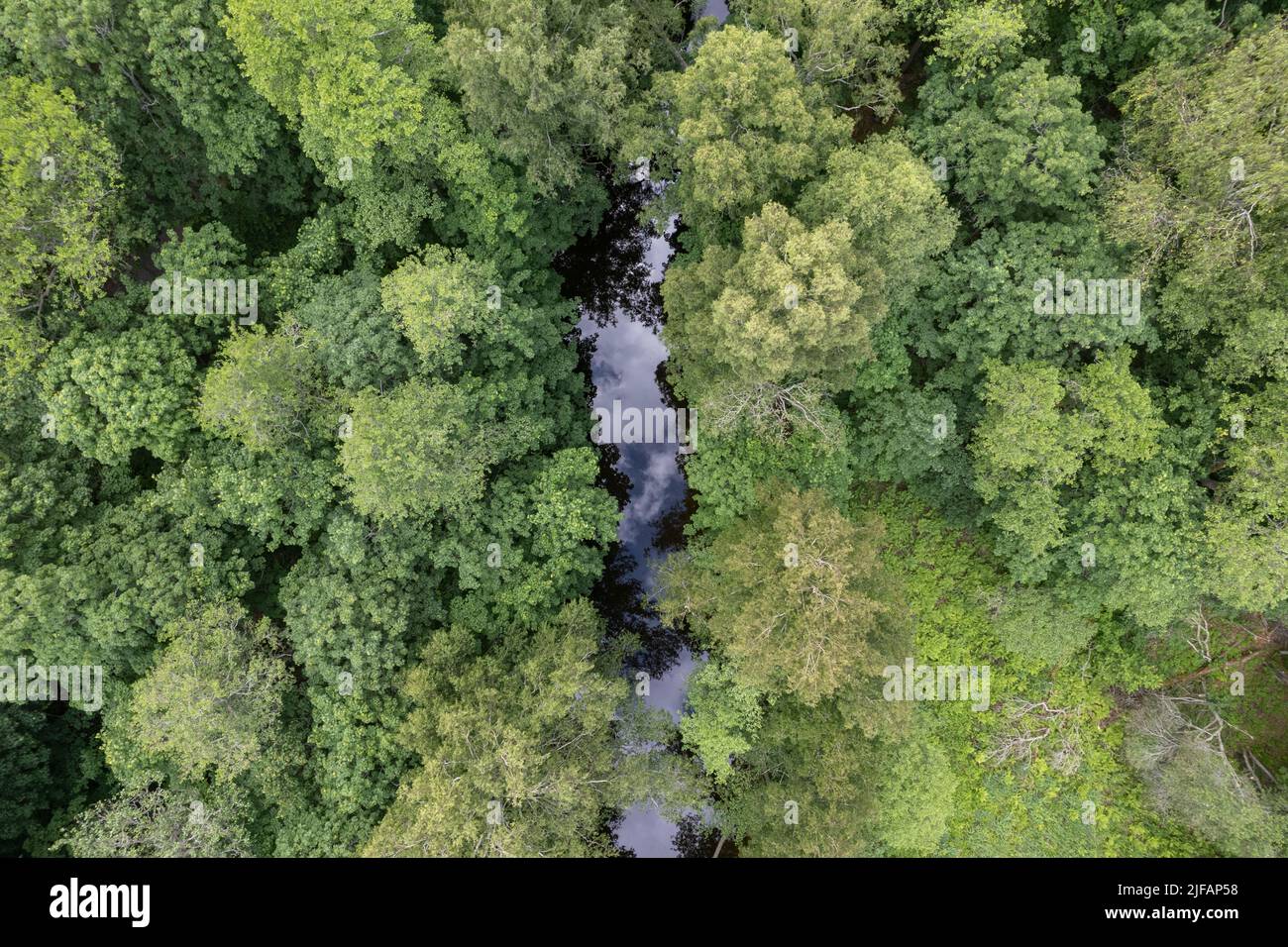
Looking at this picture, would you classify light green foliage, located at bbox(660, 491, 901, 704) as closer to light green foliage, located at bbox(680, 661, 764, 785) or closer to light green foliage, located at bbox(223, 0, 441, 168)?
light green foliage, located at bbox(680, 661, 764, 785)

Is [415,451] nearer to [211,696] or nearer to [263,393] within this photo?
[263,393]

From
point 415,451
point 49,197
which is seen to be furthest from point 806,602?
point 49,197

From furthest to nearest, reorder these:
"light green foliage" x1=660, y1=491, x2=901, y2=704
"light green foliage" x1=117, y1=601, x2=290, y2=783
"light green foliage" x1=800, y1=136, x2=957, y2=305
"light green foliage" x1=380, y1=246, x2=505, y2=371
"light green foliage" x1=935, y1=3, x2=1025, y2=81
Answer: "light green foliage" x1=380, y1=246, x2=505, y2=371 < "light green foliage" x1=117, y1=601, x2=290, y2=783 < "light green foliage" x1=935, y1=3, x2=1025, y2=81 < "light green foliage" x1=660, y1=491, x2=901, y2=704 < "light green foliage" x1=800, y1=136, x2=957, y2=305

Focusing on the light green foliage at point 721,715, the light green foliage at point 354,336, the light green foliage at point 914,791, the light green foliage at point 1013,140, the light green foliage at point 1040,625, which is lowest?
the light green foliage at point 914,791

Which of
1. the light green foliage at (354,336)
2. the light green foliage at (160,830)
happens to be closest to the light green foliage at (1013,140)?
the light green foliage at (354,336)

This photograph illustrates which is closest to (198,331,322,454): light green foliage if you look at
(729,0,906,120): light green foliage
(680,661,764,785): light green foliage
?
(680,661,764,785): light green foliage

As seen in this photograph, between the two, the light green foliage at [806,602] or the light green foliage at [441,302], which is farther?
the light green foliage at [441,302]

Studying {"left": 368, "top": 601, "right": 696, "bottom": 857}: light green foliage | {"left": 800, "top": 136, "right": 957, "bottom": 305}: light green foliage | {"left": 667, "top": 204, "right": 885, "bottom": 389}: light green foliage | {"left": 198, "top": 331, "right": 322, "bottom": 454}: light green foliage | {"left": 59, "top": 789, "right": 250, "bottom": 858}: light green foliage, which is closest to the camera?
{"left": 667, "top": 204, "right": 885, "bottom": 389}: light green foliage

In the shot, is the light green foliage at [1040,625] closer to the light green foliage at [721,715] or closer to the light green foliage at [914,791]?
the light green foliage at [914,791]
